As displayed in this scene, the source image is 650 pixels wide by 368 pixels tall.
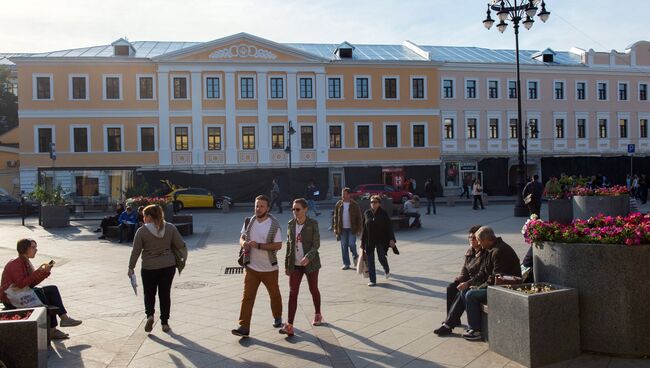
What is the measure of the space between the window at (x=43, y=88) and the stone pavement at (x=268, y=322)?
103ft

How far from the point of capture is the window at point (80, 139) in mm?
42750

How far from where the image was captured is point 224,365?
20.4ft

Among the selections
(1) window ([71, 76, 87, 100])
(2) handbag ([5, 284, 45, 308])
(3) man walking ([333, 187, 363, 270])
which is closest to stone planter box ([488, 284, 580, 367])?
(2) handbag ([5, 284, 45, 308])

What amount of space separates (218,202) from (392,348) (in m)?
30.0

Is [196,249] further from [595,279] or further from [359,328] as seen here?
[595,279]

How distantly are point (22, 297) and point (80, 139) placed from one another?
127 ft

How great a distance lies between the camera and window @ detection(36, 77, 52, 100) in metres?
42.4

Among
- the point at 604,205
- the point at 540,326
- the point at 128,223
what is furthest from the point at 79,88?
the point at 540,326

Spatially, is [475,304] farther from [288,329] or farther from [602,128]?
[602,128]

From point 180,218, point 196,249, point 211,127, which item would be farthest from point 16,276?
point 211,127

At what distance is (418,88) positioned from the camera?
1825 inches

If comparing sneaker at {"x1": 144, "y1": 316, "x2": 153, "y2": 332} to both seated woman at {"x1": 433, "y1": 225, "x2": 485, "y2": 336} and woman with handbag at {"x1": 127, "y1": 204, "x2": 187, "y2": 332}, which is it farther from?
seated woman at {"x1": 433, "y1": 225, "x2": 485, "y2": 336}

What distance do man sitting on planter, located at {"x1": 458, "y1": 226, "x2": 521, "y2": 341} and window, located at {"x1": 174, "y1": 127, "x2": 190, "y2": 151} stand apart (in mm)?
38267

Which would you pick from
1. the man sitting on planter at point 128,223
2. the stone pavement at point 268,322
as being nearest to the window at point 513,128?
the stone pavement at point 268,322
